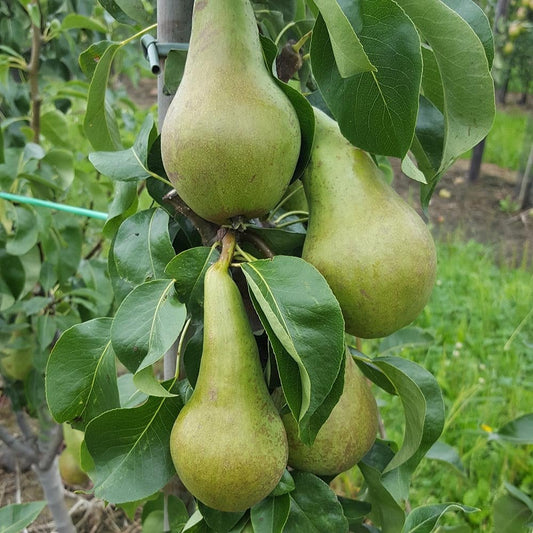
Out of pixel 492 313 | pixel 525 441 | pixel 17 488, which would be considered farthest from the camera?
pixel 492 313

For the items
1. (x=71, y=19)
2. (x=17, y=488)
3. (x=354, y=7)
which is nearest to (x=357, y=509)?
(x=354, y=7)

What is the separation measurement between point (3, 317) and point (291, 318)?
1127 millimetres

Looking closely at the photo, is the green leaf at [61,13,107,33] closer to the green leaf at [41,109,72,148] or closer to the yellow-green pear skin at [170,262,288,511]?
the green leaf at [41,109,72,148]

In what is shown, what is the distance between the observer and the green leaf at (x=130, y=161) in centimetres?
65

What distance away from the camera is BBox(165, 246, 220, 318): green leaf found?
58 centimetres

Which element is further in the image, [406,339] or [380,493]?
[406,339]

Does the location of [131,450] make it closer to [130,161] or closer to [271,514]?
[271,514]

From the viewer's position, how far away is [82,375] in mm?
630

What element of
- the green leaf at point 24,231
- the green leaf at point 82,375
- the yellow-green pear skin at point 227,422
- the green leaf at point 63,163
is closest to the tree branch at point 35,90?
the green leaf at point 63,163

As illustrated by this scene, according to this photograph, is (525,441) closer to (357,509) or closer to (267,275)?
(357,509)

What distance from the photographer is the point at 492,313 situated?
2.58 m

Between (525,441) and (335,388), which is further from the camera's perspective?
(525,441)

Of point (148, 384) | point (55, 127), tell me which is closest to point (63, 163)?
point (55, 127)

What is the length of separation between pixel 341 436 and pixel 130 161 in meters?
0.35
